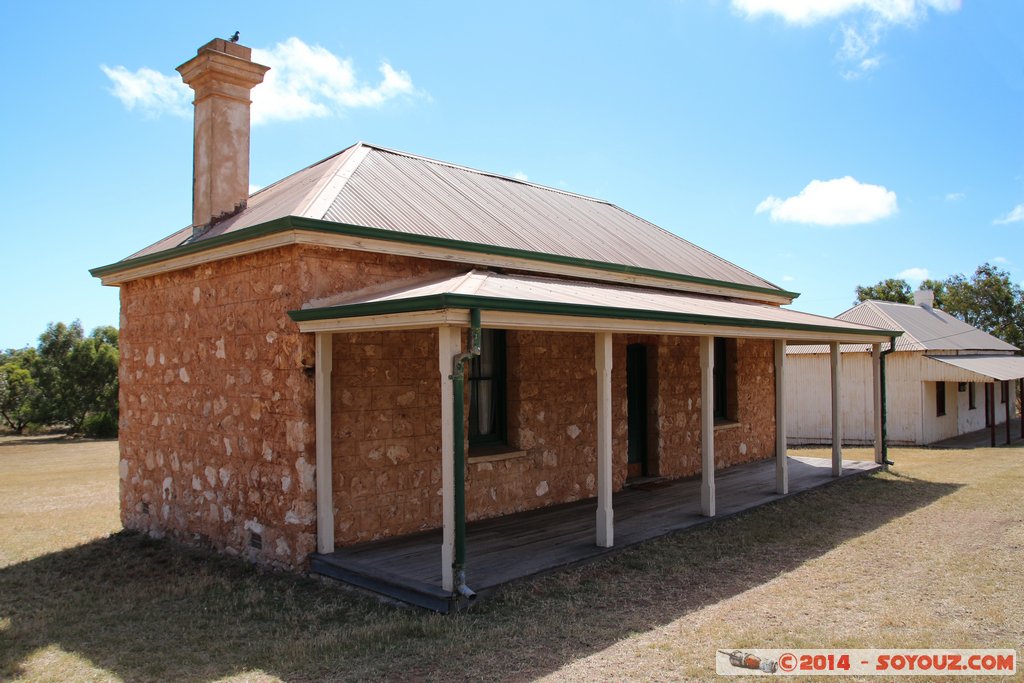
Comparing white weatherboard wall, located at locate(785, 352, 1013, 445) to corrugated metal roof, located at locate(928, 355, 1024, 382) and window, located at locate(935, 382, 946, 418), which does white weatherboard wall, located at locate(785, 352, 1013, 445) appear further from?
corrugated metal roof, located at locate(928, 355, 1024, 382)

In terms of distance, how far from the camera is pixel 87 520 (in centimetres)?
1125

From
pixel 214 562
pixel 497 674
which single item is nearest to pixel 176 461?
pixel 214 562

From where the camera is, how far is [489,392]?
31.2ft

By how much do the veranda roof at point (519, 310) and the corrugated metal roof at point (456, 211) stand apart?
3.03ft

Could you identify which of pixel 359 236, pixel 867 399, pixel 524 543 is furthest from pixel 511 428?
pixel 867 399

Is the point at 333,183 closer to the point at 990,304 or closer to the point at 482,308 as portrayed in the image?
the point at 482,308

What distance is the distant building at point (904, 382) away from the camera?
64.7 ft

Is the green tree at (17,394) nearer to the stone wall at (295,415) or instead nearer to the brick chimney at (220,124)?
the stone wall at (295,415)

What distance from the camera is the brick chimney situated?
9320 millimetres

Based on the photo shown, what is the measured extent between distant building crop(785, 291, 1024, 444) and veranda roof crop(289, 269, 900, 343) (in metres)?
12.1

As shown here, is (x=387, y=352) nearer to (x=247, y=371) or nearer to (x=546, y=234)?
(x=247, y=371)

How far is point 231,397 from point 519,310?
366 cm

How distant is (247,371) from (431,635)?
12.1 ft

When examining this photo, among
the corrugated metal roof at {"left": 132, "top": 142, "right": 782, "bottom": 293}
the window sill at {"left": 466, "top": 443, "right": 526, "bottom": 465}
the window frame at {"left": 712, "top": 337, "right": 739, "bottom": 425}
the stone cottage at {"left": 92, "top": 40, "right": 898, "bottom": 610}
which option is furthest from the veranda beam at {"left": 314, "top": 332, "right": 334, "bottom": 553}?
the window frame at {"left": 712, "top": 337, "right": 739, "bottom": 425}
